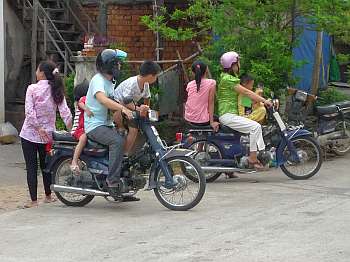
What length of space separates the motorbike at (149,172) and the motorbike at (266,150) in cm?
168

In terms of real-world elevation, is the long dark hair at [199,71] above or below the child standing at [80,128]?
above

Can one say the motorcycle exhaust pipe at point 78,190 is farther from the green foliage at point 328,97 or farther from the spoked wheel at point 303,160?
the green foliage at point 328,97

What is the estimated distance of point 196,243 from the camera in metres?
6.66

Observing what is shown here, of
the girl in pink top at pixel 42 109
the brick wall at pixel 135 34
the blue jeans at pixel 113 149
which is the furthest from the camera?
the brick wall at pixel 135 34

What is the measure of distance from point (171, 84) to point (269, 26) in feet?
7.01

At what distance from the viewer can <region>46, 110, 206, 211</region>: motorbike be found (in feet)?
26.2

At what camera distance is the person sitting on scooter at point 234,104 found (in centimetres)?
969

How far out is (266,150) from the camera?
984 cm

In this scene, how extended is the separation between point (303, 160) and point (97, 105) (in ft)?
10.9

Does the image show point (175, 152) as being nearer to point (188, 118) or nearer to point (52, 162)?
point (52, 162)

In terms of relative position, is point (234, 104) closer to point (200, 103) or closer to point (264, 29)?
point (200, 103)

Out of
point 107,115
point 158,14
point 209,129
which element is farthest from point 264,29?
point 107,115

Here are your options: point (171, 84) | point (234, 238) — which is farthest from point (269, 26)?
point (234, 238)

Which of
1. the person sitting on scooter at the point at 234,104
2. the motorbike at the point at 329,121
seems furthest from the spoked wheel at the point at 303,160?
the motorbike at the point at 329,121
